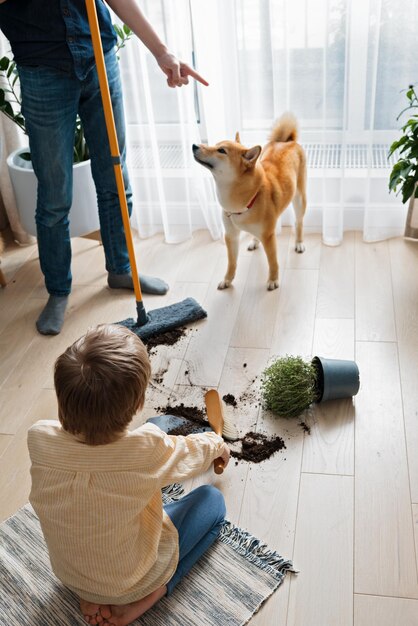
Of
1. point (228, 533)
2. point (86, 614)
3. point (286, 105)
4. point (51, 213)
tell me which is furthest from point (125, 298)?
point (86, 614)

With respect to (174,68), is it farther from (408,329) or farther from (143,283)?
(408,329)

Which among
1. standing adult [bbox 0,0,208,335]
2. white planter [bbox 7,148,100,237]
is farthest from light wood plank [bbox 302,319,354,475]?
white planter [bbox 7,148,100,237]

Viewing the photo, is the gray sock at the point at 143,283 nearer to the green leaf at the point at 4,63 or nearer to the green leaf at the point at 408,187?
the green leaf at the point at 4,63

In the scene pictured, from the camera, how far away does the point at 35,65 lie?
224 centimetres

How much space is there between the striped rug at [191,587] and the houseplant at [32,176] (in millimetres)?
1461

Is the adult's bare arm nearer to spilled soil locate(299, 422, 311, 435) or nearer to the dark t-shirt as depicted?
the dark t-shirt

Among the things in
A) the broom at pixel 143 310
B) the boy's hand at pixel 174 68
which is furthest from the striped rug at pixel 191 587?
the boy's hand at pixel 174 68

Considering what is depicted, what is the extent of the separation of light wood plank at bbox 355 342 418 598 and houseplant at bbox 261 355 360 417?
0.10 metres

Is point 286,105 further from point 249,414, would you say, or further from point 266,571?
point 266,571

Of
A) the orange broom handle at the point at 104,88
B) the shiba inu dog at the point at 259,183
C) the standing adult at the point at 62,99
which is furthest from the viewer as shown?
the shiba inu dog at the point at 259,183

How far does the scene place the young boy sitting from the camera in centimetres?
134

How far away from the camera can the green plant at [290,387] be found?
6.81 feet

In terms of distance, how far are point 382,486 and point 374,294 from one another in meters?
0.97

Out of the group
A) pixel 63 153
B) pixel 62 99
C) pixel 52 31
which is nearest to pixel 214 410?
pixel 63 153
